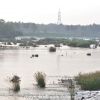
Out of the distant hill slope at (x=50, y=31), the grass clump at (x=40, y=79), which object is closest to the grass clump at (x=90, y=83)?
the grass clump at (x=40, y=79)

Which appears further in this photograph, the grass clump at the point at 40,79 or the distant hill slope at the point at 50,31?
the distant hill slope at the point at 50,31

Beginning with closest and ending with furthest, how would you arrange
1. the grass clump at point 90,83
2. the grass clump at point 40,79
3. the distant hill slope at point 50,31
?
the grass clump at point 90,83
the grass clump at point 40,79
the distant hill slope at point 50,31

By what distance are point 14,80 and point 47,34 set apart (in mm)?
122451

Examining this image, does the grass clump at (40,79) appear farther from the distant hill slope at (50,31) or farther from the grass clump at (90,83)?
the distant hill slope at (50,31)

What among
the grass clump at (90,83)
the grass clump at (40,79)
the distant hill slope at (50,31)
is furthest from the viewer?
the distant hill slope at (50,31)

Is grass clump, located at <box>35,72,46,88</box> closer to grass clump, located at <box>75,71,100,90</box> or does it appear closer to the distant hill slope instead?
grass clump, located at <box>75,71,100,90</box>

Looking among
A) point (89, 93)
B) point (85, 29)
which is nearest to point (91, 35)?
point (85, 29)

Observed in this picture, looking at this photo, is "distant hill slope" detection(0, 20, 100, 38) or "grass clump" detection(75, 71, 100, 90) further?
"distant hill slope" detection(0, 20, 100, 38)

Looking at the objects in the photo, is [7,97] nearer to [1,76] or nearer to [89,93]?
[89,93]

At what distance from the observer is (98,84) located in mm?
18234

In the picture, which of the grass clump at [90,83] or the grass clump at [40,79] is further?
the grass clump at [40,79]

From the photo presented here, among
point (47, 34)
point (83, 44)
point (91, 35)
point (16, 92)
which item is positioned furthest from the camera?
point (91, 35)

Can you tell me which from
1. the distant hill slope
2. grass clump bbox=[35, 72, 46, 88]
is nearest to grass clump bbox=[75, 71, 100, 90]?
grass clump bbox=[35, 72, 46, 88]

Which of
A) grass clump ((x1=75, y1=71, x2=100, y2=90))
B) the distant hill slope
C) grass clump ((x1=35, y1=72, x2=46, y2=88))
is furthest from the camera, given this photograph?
the distant hill slope
